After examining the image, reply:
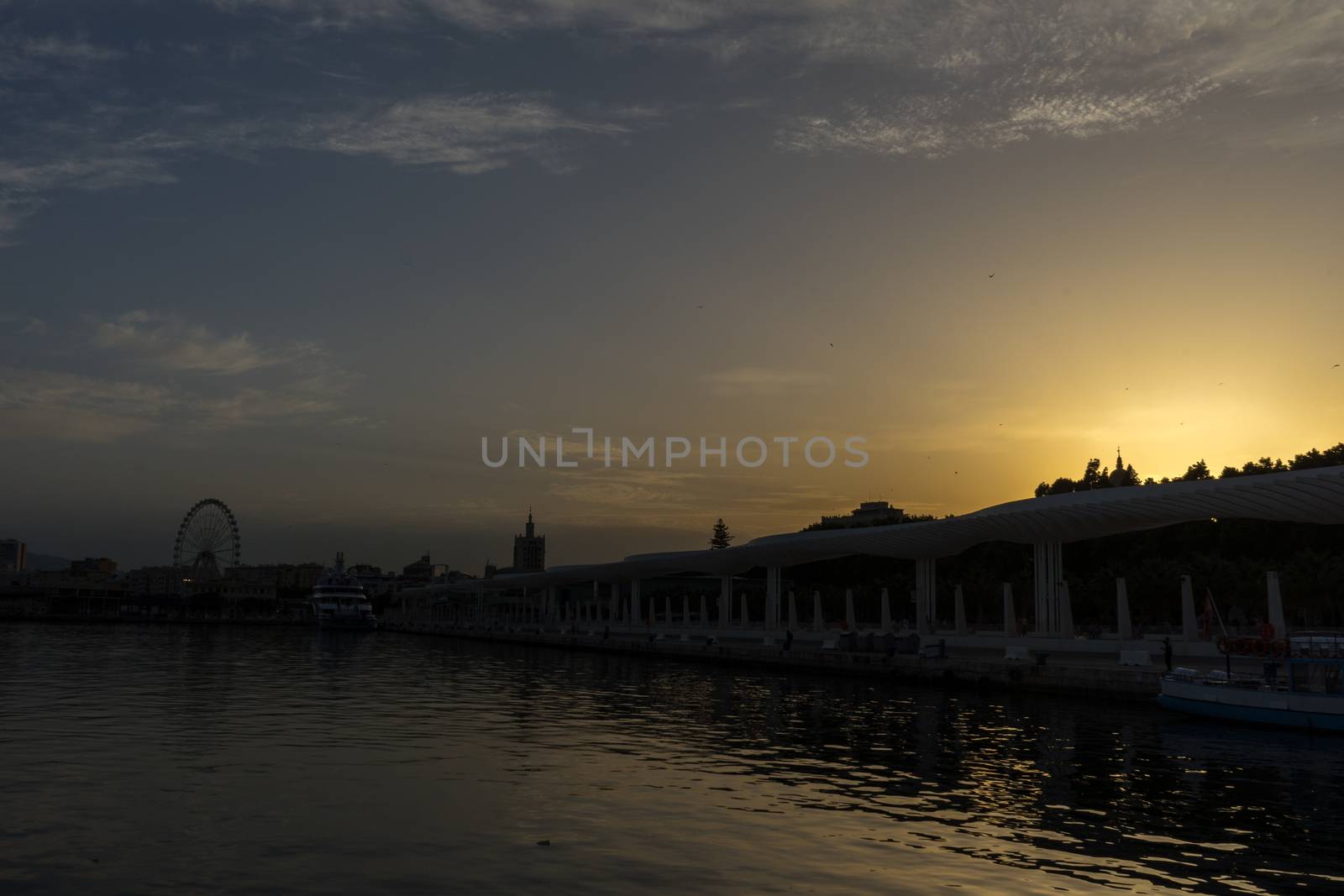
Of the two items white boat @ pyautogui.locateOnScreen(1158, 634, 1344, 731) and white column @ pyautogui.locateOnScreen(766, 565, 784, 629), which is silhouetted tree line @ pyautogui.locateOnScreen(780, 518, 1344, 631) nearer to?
white column @ pyautogui.locateOnScreen(766, 565, 784, 629)

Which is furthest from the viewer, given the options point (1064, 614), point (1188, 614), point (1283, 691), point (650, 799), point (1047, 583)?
point (1047, 583)

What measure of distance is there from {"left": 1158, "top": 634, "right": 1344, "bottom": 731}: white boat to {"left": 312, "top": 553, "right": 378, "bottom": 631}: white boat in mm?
139718

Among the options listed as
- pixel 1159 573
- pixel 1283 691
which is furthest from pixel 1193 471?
pixel 1283 691

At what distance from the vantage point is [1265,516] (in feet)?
150

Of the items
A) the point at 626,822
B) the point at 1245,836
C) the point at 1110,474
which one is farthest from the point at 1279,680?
the point at 1110,474

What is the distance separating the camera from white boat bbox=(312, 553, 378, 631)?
6309 inches

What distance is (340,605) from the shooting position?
163 meters

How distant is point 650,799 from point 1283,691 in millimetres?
22653

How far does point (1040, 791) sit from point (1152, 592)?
66.6 meters

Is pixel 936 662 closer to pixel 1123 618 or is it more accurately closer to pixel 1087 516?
pixel 1123 618

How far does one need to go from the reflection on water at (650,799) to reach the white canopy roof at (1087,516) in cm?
1028

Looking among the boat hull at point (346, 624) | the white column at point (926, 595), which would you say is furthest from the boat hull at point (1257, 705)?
the boat hull at point (346, 624)

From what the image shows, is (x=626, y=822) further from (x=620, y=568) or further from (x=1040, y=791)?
(x=620, y=568)

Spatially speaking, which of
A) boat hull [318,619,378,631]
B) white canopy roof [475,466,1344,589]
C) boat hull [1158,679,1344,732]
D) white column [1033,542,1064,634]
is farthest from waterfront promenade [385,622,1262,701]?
boat hull [318,619,378,631]
